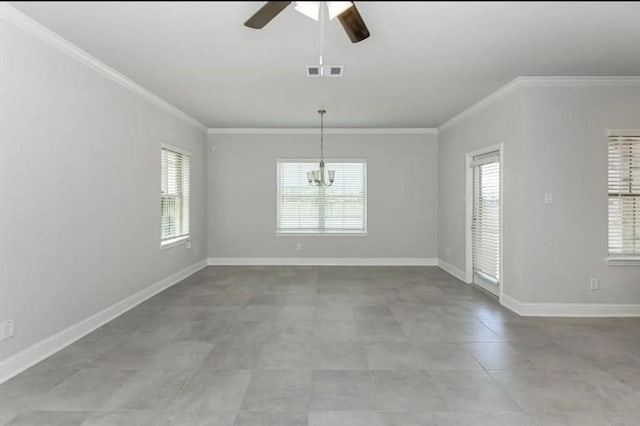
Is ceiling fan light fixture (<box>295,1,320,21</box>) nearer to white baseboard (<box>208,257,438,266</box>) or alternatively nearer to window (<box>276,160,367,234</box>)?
window (<box>276,160,367,234</box>)

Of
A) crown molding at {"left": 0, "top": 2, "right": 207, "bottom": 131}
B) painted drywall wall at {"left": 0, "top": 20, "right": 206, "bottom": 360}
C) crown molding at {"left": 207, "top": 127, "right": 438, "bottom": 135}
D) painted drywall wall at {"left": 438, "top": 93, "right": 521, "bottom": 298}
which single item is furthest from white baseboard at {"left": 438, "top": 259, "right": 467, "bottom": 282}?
crown molding at {"left": 0, "top": 2, "right": 207, "bottom": 131}

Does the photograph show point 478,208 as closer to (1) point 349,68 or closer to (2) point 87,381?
(1) point 349,68

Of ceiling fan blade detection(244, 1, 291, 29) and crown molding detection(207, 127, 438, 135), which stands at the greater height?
crown molding detection(207, 127, 438, 135)

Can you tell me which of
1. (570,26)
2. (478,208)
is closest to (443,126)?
(478,208)

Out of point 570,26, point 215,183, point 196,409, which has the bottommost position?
point 196,409

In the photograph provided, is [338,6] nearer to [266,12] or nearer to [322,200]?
[266,12]

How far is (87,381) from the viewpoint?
2.83m

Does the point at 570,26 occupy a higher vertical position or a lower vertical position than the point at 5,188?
higher

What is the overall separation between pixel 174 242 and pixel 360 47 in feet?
13.6

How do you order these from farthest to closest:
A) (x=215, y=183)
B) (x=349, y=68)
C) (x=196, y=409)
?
(x=215, y=183) < (x=349, y=68) < (x=196, y=409)

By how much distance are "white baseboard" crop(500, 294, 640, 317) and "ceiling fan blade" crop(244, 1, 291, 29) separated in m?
4.08

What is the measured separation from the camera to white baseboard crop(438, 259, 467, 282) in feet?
21.3

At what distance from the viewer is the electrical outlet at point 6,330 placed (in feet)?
9.23

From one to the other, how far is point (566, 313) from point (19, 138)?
5.60 metres
